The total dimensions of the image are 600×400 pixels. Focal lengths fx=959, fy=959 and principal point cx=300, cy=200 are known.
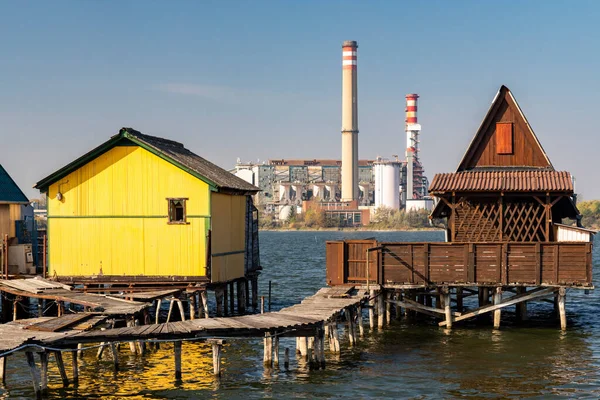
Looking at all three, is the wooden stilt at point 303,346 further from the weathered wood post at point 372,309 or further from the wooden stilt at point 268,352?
the weathered wood post at point 372,309

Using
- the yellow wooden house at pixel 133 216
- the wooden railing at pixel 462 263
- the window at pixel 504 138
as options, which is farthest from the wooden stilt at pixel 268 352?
the window at pixel 504 138

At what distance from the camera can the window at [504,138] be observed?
44.3m

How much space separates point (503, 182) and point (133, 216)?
16212 millimetres

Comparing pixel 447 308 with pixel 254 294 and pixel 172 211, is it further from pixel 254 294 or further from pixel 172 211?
pixel 254 294

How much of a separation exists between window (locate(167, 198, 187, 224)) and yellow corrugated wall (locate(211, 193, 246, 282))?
1255 mm

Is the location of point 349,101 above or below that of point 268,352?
above

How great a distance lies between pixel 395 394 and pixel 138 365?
Result: 9.23m

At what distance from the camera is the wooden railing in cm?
3903

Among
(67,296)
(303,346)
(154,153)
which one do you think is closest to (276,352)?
(303,346)

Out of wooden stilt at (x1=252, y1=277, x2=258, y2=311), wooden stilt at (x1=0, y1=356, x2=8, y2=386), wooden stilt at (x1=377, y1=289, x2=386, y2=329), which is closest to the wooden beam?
wooden stilt at (x1=377, y1=289, x2=386, y2=329)

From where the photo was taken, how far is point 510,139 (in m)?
44.3

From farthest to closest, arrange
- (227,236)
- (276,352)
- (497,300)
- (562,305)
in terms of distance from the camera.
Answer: (227,236) → (562,305) → (497,300) → (276,352)

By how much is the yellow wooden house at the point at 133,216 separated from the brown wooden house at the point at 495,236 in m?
5.72

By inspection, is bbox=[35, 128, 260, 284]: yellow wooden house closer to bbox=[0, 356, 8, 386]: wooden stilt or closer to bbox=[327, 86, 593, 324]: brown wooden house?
A: bbox=[327, 86, 593, 324]: brown wooden house
